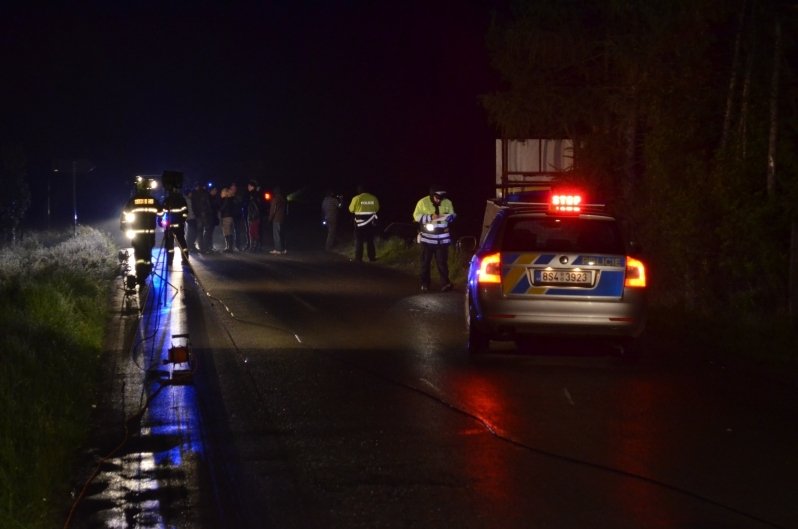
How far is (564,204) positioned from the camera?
11.6m

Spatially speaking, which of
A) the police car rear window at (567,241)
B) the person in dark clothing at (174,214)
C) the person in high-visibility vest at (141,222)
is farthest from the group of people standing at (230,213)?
the police car rear window at (567,241)

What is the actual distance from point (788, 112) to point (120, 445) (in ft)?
35.7

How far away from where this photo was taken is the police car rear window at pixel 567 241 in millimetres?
11555

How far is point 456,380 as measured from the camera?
10.7m

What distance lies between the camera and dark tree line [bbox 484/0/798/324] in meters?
14.8

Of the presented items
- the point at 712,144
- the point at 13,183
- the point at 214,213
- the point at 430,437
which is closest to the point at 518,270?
the point at 430,437

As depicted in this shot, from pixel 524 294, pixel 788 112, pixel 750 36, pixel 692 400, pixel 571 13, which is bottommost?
pixel 692 400

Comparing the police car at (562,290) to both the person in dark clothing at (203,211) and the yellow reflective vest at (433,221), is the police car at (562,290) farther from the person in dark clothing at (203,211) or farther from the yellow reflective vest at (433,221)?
the person in dark clothing at (203,211)

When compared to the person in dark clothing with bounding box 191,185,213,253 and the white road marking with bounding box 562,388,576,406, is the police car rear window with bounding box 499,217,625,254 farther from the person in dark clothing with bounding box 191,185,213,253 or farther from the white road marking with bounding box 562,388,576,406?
the person in dark clothing with bounding box 191,185,213,253

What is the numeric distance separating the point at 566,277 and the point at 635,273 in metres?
0.71

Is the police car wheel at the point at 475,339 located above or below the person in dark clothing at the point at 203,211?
below

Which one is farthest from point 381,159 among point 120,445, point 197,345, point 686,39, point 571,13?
point 120,445

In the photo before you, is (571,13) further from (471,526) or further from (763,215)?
(471,526)

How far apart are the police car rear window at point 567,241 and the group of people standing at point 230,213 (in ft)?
61.6
